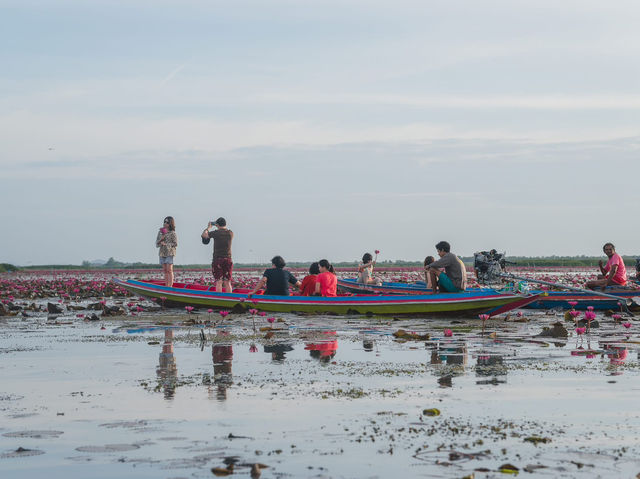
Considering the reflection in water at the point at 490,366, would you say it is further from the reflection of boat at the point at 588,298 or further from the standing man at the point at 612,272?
the standing man at the point at 612,272

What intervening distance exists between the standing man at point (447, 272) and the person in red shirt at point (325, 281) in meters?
2.56

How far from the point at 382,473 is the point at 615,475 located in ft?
5.28

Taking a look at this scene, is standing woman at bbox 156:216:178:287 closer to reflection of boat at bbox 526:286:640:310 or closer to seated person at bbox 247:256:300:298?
seated person at bbox 247:256:300:298

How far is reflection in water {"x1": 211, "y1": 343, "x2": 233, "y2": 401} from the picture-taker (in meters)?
9.45

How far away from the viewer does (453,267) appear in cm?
1917

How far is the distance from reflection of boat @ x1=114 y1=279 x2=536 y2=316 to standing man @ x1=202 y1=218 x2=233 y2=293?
674mm

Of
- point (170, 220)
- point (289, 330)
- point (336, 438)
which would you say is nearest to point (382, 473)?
point (336, 438)

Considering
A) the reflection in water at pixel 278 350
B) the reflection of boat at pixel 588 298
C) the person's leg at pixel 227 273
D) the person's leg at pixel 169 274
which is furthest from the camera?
the person's leg at pixel 169 274

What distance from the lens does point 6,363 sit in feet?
39.2

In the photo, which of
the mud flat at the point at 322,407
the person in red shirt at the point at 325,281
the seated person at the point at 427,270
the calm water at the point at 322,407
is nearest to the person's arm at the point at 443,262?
the seated person at the point at 427,270

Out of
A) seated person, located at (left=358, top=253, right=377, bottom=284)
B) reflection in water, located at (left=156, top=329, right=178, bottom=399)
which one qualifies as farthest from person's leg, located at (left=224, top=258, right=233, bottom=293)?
reflection in water, located at (left=156, top=329, right=178, bottom=399)

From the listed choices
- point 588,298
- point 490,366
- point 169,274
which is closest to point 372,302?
point 588,298

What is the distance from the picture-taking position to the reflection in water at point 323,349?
1234 cm

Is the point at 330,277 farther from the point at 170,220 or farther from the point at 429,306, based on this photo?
the point at 170,220
